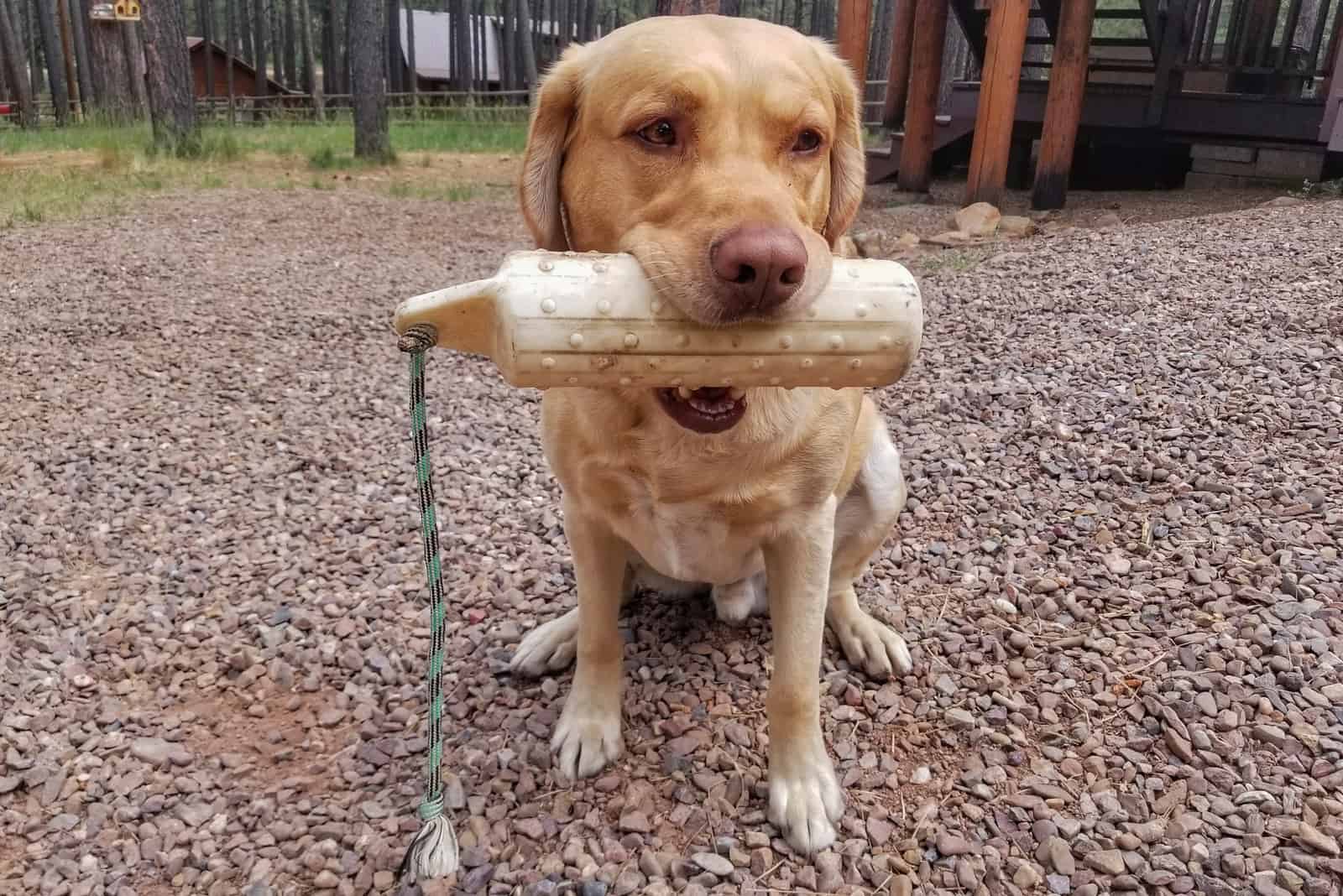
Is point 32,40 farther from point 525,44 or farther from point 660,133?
point 660,133

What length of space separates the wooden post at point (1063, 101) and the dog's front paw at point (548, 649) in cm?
703

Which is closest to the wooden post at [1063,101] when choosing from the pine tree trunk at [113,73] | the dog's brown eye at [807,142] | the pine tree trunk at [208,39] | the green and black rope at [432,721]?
the dog's brown eye at [807,142]

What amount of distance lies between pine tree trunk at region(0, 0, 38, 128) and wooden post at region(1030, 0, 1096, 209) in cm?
1799

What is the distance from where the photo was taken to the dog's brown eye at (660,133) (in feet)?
6.31

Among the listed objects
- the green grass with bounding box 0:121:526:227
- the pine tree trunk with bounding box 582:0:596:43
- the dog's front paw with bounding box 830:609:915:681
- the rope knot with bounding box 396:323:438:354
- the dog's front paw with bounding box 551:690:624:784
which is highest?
the pine tree trunk with bounding box 582:0:596:43

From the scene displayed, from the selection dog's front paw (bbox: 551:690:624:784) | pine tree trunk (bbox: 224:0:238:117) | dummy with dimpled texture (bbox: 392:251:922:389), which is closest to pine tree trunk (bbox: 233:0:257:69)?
pine tree trunk (bbox: 224:0:238:117)

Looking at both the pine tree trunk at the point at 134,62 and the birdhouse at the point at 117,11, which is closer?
the birdhouse at the point at 117,11

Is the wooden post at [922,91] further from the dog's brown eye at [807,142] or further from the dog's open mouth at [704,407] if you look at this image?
the dog's open mouth at [704,407]

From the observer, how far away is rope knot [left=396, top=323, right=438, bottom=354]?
1.62 meters

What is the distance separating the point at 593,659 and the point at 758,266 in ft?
4.05

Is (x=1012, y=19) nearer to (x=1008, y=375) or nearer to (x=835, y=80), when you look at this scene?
(x=1008, y=375)

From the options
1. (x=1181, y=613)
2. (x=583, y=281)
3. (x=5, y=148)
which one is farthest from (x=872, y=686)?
(x=5, y=148)

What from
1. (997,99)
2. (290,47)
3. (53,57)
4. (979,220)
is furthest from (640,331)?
(290,47)

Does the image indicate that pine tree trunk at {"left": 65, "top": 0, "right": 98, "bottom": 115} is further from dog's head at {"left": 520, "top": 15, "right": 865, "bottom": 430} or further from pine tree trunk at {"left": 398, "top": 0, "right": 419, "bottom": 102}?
dog's head at {"left": 520, "top": 15, "right": 865, "bottom": 430}
